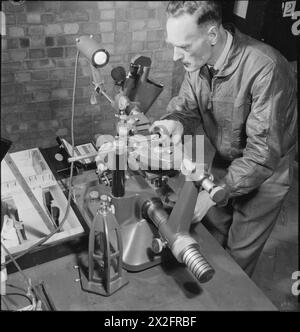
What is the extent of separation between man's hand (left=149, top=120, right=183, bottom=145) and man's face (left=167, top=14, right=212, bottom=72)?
22 cm

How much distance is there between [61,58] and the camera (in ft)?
6.55

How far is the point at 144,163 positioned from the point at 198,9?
0.54 metres

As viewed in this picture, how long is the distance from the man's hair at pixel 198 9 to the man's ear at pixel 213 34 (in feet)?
0.09

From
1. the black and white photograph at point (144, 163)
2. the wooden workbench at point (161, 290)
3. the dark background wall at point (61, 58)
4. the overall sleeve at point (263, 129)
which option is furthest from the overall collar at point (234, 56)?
the wooden workbench at point (161, 290)

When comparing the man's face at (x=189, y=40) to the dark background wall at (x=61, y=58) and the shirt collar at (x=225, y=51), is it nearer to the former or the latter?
the shirt collar at (x=225, y=51)

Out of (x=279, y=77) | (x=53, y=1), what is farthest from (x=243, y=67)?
(x=53, y=1)

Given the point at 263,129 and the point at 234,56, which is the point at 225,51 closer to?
the point at 234,56

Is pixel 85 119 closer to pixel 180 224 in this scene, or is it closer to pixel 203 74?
pixel 203 74

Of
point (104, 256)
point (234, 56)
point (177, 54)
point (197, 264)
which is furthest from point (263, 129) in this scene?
point (104, 256)

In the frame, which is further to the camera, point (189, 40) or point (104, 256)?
point (189, 40)

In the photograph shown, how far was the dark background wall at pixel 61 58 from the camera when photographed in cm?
171

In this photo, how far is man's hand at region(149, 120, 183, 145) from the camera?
3.72ft

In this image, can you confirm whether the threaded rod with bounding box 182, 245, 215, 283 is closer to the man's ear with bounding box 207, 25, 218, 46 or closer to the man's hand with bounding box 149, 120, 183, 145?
the man's hand with bounding box 149, 120, 183, 145

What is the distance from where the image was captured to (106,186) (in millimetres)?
1201
